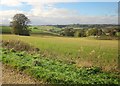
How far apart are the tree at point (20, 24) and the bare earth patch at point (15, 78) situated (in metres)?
35.5

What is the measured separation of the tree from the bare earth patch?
35.5m

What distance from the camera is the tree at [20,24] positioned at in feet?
160

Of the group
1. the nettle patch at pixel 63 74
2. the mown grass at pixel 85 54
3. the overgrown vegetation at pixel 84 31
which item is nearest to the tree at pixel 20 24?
the overgrown vegetation at pixel 84 31

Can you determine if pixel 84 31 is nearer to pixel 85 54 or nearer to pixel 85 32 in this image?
pixel 85 32

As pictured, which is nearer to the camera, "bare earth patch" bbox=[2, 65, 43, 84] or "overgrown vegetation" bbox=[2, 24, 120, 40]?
"bare earth patch" bbox=[2, 65, 43, 84]

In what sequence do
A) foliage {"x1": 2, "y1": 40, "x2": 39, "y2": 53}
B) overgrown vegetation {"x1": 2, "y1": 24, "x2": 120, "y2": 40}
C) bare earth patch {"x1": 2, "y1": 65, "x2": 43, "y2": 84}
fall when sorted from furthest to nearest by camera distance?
overgrown vegetation {"x1": 2, "y1": 24, "x2": 120, "y2": 40}, foliage {"x1": 2, "y1": 40, "x2": 39, "y2": 53}, bare earth patch {"x1": 2, "y1": 65, "x2": 43, "y2": 84}

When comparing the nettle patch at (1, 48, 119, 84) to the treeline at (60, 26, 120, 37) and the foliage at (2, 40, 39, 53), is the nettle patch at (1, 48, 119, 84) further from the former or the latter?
the treeline at (60, 26, 120, 37)

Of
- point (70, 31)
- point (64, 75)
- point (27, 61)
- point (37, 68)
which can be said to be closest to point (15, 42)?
point (27, 61)

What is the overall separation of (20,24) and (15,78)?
129 feet

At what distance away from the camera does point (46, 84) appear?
10.5 meters

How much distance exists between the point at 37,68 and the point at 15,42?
1139 centimetres

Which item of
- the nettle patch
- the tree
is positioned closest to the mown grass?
the nettle patch

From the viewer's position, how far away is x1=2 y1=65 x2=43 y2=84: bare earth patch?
36.0 ft

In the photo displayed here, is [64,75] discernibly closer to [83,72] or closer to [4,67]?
[83,72]
